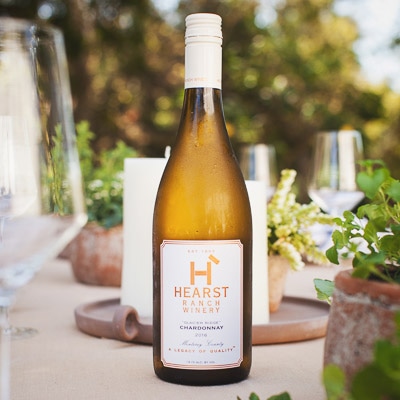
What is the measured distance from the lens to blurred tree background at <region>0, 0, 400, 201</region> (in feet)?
23.1

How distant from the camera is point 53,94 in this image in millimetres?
667

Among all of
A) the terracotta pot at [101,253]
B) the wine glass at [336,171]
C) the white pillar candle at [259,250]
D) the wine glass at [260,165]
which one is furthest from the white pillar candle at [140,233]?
the wine glass at [260,165]

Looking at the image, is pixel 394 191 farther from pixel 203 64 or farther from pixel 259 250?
pixel 259 250

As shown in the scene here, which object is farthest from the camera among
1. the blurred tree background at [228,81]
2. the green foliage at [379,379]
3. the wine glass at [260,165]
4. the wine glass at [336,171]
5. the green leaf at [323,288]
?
Answer: the blurred tree background at [228,81]

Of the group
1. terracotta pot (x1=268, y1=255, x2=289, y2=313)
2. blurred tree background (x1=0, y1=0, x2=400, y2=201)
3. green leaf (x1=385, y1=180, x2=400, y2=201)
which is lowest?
terracotta pot (x1=268, y1=255, x2=289, y2=313)

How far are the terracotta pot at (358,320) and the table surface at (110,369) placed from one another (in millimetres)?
92

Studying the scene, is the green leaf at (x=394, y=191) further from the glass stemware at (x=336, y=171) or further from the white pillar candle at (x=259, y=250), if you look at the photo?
the glass stemware at (x=336, y=171)

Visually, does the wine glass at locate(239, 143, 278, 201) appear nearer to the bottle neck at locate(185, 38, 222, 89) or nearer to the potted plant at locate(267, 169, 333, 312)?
the potted plant at locate(267, 169, 333, 312)

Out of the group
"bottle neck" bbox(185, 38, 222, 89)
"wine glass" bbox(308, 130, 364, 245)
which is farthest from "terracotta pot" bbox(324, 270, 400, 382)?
"wine glass" bbox(308, 130, 364, 245)

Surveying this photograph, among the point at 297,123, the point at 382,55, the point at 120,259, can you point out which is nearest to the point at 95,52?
the point at 297,123

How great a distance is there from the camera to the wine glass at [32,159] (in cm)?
63

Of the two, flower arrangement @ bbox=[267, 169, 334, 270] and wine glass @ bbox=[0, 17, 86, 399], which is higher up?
wine glass @ bbox=[0, 17, 86, 399]

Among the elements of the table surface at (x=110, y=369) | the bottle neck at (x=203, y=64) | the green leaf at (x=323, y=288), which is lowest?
the table surface at (x=110, y=369)

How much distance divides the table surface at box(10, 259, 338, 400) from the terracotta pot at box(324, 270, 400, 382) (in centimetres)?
9
